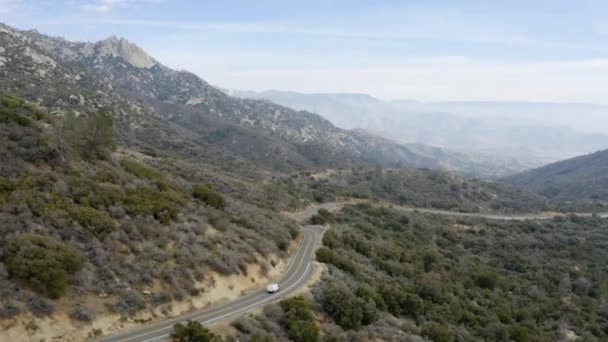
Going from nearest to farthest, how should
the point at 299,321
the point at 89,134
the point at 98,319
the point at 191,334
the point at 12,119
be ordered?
1. the point at 191,334
2. the point at 98,319
3. the point at 299,321
4. the point at 12,119
5. the point at 89,134

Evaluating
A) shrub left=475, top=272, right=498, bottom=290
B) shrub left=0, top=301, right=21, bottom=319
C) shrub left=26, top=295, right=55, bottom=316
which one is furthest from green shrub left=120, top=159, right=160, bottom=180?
shrub left=475, top=272, right=498, bottom=290

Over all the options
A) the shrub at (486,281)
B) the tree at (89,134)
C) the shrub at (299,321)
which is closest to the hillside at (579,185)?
the shrub at (486,281)

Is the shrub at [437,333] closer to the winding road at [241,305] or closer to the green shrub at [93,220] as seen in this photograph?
the winding road at [241,305]

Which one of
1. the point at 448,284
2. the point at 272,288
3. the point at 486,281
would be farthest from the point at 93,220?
the point at 486,281

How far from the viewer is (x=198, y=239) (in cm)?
2470

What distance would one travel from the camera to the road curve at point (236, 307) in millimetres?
16906

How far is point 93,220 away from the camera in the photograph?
2084 centimetres

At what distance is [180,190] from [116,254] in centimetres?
1212

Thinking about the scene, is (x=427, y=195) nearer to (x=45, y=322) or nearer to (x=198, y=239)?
(x=198, y=239)

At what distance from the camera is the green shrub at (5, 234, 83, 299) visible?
16453mm

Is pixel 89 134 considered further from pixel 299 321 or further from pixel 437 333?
pixel 437 333

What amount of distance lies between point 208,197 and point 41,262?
54.7 feet

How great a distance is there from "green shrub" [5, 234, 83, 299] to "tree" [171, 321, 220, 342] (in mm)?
4530

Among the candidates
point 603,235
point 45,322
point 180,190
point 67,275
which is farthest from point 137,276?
point 603,235
